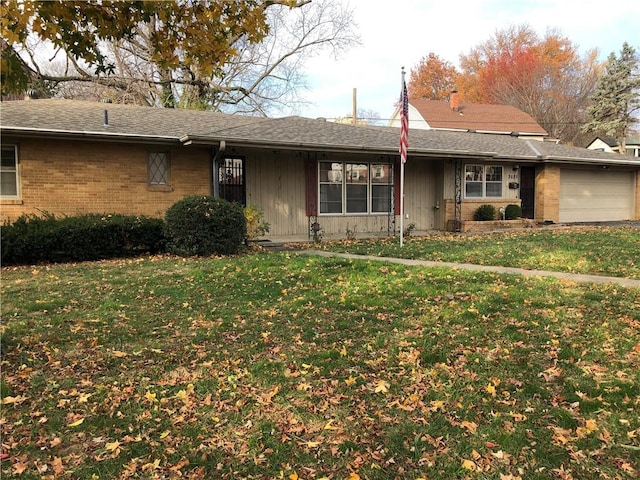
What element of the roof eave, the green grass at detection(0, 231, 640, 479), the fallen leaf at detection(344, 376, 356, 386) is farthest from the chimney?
the fallen leaf at detection(344, 376, 356, 386)

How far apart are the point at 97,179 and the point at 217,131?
3.33 metres

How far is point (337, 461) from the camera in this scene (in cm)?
282

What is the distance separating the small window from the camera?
13070mm

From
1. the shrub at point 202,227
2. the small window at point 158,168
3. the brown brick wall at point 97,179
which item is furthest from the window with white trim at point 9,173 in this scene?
the shrub at point 202,227

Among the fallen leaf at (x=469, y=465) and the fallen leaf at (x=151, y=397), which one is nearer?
the fallen leaf at (x=469, y=465)

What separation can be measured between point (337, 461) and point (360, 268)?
5.80m

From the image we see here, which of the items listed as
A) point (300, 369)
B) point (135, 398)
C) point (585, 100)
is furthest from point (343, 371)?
point (585, 100)

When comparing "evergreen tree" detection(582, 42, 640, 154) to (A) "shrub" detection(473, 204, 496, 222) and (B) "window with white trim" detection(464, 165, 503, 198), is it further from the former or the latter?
(A) "shrub" detection(473, 204, 496, 222)

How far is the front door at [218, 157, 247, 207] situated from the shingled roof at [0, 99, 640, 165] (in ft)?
3.26

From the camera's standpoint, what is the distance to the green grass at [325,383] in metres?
2.82

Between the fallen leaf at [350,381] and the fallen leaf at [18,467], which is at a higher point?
the fallen leaf at [350,381]

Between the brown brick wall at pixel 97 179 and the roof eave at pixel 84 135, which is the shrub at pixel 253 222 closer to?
the brown brick wall at pixel 97 179

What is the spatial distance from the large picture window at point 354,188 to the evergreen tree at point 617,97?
104ft

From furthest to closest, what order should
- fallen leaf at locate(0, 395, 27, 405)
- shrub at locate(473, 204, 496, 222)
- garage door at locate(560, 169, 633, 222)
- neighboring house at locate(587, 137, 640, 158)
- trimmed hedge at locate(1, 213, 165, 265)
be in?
neighboring house at locate(587, 137, 640, 158) < garage door at locate(560, 169, 633, 222) < shrub at locate(473, 204, 496, 222) < trimmed hedge at locate(1, 213, 165, 265) < fallen leaf at locate(0, 395, 27, 405)
